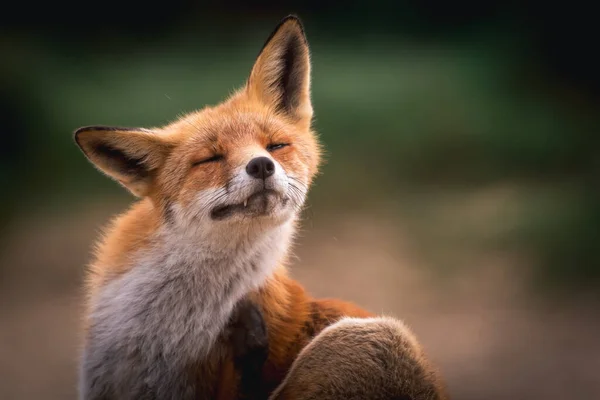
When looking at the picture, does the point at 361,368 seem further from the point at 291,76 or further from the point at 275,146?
the point at 291,76

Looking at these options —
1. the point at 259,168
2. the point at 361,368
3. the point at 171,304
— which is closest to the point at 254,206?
the point at 259,168

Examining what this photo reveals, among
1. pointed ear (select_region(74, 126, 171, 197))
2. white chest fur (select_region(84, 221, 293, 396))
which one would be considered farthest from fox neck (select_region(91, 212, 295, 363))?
pointed ear (select_region(74, 126, 171, 197))

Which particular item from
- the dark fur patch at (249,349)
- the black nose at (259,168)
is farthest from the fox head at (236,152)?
the dark fur patch at (249,349)

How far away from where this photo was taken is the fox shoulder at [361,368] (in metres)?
1.98

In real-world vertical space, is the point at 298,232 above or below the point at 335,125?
below

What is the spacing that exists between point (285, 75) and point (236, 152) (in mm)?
375

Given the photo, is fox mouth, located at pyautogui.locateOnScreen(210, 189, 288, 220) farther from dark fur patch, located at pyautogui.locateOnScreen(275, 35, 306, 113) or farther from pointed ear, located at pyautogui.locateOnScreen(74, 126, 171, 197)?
dark fur patch, located at pyautogui.locateOnScreen(275, 35, 306, 113)

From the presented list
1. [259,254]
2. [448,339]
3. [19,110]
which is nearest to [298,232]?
[259,254]

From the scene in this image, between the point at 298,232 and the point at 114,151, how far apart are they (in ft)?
1.88

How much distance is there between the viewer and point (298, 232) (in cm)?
232

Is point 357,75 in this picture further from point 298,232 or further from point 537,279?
point 298,232

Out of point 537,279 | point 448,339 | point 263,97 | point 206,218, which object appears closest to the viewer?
point 206,218

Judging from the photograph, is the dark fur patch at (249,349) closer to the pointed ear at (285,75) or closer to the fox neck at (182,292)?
the fox neck at (182,292)

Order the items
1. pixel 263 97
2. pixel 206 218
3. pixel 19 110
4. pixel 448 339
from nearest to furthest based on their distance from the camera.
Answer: pixel 206 218 → pixel 263 97 → pixel 448 339 → pixel 19 110
